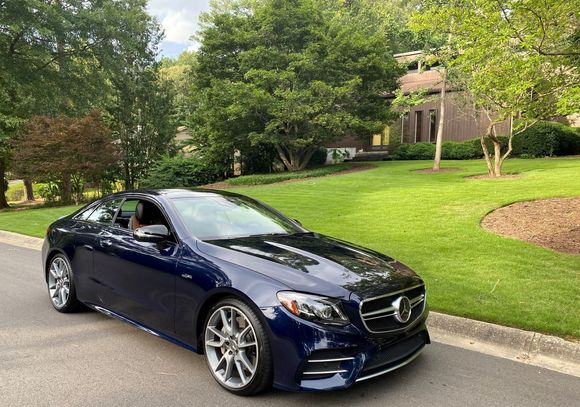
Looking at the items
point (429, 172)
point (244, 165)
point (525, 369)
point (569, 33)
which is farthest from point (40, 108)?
point (525, 369)

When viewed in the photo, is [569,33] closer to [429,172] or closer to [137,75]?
[429,172]

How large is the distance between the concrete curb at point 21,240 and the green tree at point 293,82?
39.8 ft

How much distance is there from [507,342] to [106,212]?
14.3 ft

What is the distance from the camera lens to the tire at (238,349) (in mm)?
3279

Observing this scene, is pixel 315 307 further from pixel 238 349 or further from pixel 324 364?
pixel 238 349

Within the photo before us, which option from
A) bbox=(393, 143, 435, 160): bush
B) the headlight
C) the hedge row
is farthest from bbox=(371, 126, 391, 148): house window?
the headlight

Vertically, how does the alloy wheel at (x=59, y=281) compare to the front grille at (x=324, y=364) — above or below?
below

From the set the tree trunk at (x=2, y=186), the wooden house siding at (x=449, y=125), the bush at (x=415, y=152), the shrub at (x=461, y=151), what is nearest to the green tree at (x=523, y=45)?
the shrub at (x=461, y=151)

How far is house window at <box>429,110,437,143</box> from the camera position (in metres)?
30.6

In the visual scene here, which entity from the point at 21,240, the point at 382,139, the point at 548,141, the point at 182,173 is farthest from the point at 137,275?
the point at 382,139

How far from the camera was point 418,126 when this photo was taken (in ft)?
104

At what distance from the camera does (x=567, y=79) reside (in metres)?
7.94

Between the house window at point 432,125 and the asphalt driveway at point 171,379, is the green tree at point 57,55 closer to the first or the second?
the house window at point 432,125

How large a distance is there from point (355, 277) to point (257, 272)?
73cm
